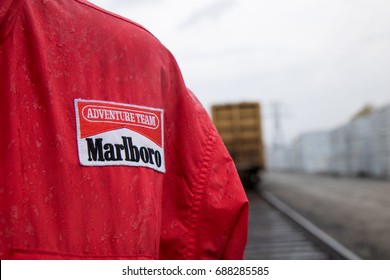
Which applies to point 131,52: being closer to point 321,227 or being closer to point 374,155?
point 321,227

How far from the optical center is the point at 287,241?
25.1 ft

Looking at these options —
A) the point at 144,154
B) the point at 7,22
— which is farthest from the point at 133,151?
the point at 7,22

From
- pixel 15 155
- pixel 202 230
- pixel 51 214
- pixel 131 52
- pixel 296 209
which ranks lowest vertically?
pixel 296 209

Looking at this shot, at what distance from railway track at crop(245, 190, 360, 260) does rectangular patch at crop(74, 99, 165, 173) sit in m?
5.33

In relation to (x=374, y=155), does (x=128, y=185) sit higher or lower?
higher

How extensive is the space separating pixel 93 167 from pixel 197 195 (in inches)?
11.8

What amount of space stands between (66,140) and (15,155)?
0.09m

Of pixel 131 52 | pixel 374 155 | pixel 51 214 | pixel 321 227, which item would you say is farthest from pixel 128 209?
pixel 374 155

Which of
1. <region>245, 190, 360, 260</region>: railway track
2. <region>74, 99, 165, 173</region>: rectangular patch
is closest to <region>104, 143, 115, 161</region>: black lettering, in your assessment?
<region>74, 99, 165, 173</region>: rectangular patch

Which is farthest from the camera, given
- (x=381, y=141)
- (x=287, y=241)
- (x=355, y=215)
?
(x=381, y=141)

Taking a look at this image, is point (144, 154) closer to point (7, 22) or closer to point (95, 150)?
point (95, 150)

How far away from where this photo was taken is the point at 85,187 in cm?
83

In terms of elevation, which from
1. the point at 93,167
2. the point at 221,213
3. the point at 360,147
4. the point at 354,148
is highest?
the point at 93,167

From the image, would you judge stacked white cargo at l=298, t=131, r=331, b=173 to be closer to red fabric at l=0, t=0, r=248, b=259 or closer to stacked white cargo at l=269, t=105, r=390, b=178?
stacked white cargo at l=269, t=105, r=390, b=178
